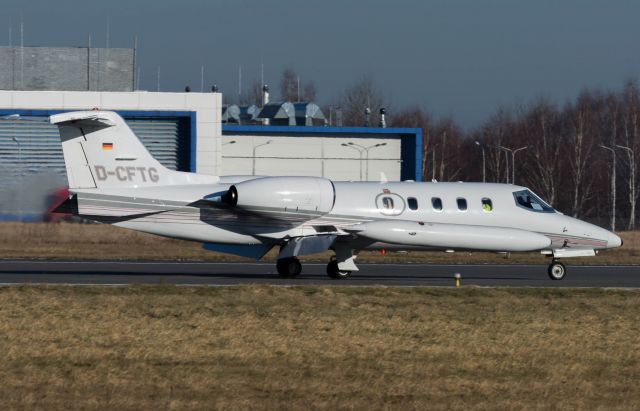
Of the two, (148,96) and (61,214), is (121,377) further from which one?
(148,96)

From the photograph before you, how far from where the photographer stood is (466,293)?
25297mm

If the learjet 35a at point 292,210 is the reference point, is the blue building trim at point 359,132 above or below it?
above

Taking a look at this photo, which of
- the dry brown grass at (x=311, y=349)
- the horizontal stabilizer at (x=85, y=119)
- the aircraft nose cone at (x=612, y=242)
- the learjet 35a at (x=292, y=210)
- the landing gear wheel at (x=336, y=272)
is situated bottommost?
the landing gear wheel at (x=336, y=272)

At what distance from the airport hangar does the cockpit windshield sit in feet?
85.2

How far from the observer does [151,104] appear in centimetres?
6925

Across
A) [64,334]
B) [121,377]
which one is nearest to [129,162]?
[64,334]

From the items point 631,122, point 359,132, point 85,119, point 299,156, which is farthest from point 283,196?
point 631,122

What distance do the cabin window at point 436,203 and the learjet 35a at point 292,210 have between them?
0.03 meters

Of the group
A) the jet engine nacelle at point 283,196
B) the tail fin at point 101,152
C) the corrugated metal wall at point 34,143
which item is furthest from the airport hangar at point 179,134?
the tail fin at point 101,152

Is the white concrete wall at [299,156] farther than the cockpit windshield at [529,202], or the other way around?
the white concrete wall at [299,156]

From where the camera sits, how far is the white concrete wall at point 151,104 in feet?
224

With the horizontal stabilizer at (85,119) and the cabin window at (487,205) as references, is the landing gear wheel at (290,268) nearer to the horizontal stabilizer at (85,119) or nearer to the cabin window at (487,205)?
the cabin window at (487,205)

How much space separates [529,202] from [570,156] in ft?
251

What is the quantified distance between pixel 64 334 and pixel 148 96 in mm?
52201
